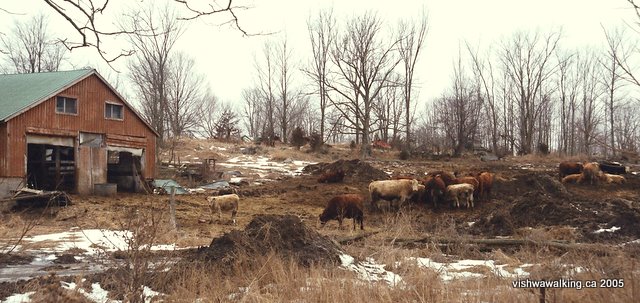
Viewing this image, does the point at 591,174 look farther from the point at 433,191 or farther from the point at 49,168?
the point at 49,168

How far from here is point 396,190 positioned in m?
19.2

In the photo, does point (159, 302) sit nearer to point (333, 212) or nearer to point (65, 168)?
point (333, 212)

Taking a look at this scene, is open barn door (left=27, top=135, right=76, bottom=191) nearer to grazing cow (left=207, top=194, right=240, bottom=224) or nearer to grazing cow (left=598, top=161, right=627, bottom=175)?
grazing cow (left=207, top=194, right=240, bottom=224)

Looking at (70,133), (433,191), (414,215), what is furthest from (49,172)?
(433,191)

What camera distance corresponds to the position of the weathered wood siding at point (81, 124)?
22.3m

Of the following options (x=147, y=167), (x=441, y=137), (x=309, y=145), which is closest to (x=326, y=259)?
(x=147, y=167)

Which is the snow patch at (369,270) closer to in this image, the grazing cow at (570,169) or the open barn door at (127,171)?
the grazing cow at (570,169)

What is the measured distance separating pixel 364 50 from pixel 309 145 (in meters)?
10.2

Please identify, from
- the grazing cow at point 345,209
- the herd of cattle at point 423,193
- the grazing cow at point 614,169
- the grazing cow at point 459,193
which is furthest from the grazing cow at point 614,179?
the grazing cow at point 345,209

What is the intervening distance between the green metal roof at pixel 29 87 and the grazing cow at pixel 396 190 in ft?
50.7

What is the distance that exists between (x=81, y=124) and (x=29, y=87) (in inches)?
132

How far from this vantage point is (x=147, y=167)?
94.7ft

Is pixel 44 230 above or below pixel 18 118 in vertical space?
below

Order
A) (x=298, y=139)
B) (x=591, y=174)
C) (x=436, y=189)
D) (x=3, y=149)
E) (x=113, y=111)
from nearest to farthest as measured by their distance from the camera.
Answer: (x=436, y=189), (x=3, y=149), (x=591, y=174), (x=113, y=111), (x=298, y=139)
